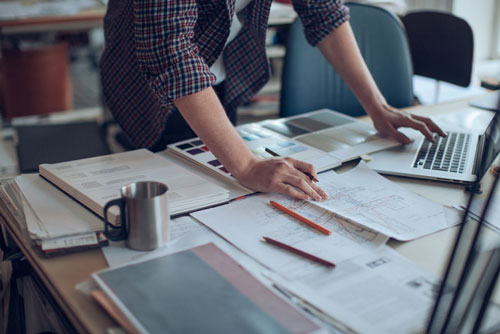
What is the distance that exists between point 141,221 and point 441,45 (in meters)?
1.59

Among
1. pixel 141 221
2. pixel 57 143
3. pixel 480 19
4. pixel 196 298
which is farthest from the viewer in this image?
pixel 480 19

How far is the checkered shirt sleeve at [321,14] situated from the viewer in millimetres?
1251

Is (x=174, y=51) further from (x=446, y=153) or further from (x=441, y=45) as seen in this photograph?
(x=441, y=45)

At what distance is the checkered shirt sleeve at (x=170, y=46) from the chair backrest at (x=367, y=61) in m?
0.70

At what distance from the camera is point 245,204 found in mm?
897

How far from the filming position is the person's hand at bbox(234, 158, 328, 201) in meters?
0.90

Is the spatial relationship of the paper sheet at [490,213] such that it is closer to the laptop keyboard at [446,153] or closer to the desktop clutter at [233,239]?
the desktop clutter at [233,239]

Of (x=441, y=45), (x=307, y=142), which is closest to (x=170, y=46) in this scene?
(x=307, y=142)

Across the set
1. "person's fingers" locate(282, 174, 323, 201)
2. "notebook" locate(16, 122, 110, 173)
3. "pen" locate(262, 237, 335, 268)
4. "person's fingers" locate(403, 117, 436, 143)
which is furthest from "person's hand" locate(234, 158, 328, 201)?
"notebook" locate(16, 122, 110, 173)

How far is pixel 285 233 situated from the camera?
2.61 ft

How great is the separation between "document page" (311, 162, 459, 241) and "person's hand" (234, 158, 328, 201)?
3cm

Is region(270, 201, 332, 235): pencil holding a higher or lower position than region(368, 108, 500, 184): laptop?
lower

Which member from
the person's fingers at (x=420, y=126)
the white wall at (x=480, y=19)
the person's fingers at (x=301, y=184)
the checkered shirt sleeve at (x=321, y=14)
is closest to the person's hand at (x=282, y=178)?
the person's fingers at (x=301, y=184)

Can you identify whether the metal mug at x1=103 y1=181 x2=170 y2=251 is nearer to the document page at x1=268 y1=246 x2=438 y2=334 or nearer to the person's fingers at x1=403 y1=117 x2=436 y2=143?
the document page at x1=268 y1=246 x2=438 y2=334
